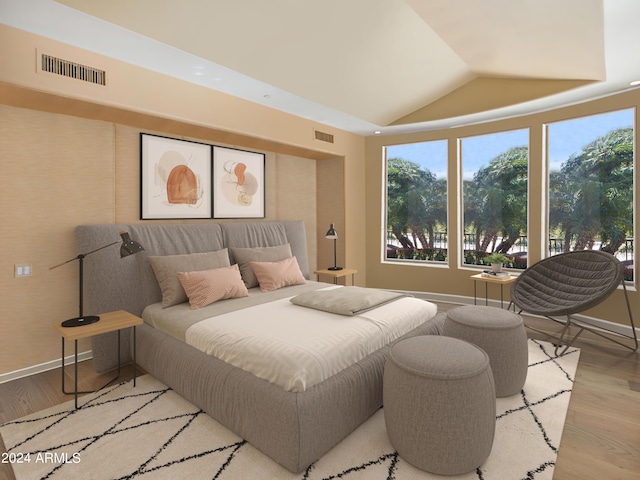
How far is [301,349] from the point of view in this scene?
204 cm

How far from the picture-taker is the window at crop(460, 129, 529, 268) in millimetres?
4840

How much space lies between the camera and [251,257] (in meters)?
3.89

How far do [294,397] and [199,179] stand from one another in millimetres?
2808

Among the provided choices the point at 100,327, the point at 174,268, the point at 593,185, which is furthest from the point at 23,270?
the point at 593,185

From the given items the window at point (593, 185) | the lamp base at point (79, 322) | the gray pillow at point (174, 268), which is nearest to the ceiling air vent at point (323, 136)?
the gray pillow at point (174, 268)

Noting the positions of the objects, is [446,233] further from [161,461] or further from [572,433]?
[161,461]

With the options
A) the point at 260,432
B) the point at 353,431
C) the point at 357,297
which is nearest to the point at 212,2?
the point at 357,297

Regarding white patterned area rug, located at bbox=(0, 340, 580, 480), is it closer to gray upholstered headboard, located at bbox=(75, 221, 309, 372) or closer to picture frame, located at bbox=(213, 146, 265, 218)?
gray upholstered headboard, located at bbox=(75, 221, 309, 372)

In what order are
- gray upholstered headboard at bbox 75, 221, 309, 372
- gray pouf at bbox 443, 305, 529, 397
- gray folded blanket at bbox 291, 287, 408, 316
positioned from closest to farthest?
gray pouf at bbox 443, 305, 529, 397, gray folded blanket at bbox 291, 287, 408, 316, gray upholstered headboard at bbox 75, 221, 309, 372

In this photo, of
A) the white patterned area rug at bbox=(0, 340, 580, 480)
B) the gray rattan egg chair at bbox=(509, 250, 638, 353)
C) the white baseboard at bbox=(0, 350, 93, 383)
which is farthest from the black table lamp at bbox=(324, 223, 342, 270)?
the white baseboard at bbox=(0, 350, 93, 383)

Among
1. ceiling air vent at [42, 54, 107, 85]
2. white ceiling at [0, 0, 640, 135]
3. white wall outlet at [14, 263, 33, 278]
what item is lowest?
white wall outlet at [14, 263, 33, 278]

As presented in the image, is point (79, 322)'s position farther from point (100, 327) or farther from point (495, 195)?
point (495, 195)

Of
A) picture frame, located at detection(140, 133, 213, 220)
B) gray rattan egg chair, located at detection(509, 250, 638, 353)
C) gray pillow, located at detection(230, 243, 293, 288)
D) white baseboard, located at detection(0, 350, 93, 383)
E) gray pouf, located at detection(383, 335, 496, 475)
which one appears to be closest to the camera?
gray pouf, located at detection(383, 335, 496, 475)

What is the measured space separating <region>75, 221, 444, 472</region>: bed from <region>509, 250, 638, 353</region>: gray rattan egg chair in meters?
1.30
